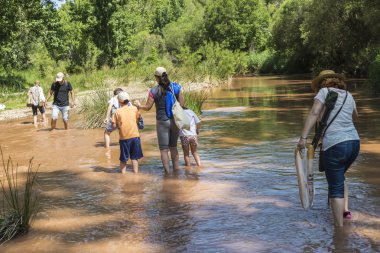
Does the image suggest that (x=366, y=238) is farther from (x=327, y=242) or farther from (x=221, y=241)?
(x=221, y=241)

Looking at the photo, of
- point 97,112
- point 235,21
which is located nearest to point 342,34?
point 97,112

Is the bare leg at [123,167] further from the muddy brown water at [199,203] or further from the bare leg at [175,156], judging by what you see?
the bare leg at [175,156]

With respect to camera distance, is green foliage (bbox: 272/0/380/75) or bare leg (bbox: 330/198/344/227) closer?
bare leg (bbox: 330/198/344/227)

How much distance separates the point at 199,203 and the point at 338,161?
2.32 meters

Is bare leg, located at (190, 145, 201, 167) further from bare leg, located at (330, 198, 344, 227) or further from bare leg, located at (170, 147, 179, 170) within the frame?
bare leg, located at (330, 198, 344, 227)

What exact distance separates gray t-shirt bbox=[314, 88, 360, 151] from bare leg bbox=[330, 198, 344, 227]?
585mm

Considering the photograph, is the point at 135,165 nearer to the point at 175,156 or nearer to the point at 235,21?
the point at 175,156

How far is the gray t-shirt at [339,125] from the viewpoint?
17.5 ft

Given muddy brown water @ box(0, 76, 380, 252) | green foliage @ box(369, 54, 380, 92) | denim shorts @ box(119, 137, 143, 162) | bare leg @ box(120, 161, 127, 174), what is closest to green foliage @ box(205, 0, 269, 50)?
green foliage @ box(369, 54, 380, 92)

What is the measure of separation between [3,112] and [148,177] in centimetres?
1513

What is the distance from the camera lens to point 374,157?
9531 millimetres

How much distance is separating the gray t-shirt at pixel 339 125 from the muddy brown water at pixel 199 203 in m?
1.05

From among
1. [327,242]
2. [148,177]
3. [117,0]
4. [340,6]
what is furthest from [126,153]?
[117,0]

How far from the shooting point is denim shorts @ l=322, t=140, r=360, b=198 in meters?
5.29
